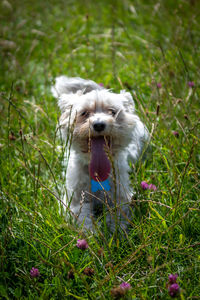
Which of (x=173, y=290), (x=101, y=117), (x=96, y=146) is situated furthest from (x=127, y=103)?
(x=173, y=290)

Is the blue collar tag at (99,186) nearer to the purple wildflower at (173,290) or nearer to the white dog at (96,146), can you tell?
the white dog at (96,146)

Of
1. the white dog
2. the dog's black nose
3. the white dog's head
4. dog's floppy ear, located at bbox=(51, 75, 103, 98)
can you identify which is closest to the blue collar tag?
the white dog

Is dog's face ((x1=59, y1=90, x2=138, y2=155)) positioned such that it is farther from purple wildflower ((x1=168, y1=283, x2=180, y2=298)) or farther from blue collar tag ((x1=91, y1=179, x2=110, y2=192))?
purple wildflower ((x1=168, y1=283, x2=180, y2=298))

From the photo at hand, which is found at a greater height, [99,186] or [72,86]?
[72,86]

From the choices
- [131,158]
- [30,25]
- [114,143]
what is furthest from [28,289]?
[30,25]

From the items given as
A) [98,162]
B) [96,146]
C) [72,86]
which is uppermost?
[72,86]

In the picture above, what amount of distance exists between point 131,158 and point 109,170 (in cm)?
107

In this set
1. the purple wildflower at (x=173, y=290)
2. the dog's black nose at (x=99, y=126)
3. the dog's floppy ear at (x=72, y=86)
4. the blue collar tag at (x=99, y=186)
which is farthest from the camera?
the dog's floppy ear at (x=72, y=86)

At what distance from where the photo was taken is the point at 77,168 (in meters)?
3.11

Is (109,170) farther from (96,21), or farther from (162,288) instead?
(96,21)

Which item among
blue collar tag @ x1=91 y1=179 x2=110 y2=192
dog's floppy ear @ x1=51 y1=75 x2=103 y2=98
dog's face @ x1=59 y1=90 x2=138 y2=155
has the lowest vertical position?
blue collar tag @ x1=91 y1=179 x2=110 y2=192

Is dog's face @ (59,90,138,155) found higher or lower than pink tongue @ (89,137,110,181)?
higher

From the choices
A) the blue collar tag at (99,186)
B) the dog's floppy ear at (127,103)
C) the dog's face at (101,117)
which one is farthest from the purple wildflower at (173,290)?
the dog's floppy ear at (127,103)

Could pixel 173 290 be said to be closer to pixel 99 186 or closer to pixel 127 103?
pixel 99 186
